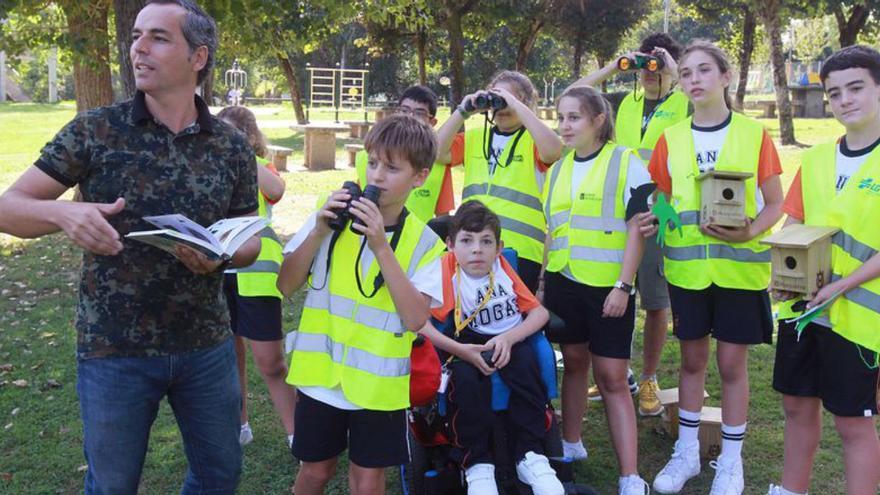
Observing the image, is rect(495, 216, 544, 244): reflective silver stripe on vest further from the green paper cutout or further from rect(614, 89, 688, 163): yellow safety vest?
rect(614, 89, 688, 163): yellow safety vest

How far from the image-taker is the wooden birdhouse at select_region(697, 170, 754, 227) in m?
4.08

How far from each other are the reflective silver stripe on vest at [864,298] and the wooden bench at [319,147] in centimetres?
1558

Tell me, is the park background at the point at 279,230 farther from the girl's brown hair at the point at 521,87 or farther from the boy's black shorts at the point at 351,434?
the girl's brown hair at the point at 521,87

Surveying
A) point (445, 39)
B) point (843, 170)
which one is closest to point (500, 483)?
point (843, 170)

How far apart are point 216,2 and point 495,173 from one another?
572 cm

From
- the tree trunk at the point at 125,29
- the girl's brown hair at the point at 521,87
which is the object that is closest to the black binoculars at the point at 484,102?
the girl's brown hair at the point at 521,87

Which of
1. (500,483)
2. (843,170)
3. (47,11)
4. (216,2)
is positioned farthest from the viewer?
(47,11)

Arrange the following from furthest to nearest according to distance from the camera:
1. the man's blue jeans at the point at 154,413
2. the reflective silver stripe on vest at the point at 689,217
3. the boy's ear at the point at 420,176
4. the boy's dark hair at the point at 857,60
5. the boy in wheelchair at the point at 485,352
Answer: the reflective silver stripe on vest at the point at 689,217 < the boy in wheelchair at the point at 485,352 < the boy's dark hair at the point at 857,60 < the boy's ear at the point at 420,176 < the man's blue jeans at the point at 154,413

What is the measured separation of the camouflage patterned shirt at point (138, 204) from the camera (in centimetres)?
271

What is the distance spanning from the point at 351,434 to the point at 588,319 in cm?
164

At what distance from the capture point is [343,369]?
322 centimetres

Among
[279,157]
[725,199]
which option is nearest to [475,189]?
[725,199]

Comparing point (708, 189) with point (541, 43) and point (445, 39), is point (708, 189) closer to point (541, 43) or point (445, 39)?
point (445, 39)

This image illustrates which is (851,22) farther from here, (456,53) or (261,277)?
(261,277)
